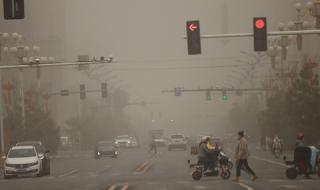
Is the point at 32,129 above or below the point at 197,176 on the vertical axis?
above

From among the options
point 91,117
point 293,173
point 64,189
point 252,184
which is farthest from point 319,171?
point 91,117

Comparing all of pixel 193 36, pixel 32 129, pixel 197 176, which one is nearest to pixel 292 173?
pixel 197 176

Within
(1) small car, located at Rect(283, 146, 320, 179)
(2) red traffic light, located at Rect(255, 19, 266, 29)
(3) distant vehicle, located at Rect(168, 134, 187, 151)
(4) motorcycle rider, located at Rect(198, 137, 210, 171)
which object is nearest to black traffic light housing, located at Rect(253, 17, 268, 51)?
(2) red traffic light, located at Rect(255, 19, 266, 29)

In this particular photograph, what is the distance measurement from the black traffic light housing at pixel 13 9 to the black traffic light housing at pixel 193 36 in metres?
13.5

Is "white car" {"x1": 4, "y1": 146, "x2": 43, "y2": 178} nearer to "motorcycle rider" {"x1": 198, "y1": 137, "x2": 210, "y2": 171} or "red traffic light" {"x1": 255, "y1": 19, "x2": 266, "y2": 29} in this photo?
"motorcycle rider" {"x1": 198, "y1": 137, "x2": 210, "y2": 171}

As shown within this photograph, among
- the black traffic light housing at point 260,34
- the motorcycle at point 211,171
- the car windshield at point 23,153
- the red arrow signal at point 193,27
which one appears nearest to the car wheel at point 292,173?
the motorcycle at point 211,171

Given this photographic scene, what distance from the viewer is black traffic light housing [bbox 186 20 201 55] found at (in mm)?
42750

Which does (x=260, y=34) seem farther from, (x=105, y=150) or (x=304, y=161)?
(x=105, y=150)

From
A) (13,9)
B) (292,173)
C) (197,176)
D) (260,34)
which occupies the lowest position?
(197,176)

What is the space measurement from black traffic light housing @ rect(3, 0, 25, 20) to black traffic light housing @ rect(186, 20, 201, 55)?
13.5 metres

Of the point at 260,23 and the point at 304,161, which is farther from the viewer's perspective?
the point at 260,23

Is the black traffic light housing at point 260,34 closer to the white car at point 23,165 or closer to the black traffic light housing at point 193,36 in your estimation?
the black traffic light housing at point 193,36

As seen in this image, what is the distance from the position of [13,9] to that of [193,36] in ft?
46.0

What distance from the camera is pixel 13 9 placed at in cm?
3036
